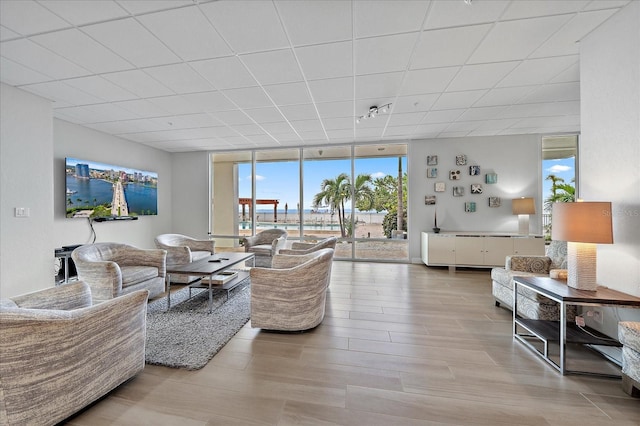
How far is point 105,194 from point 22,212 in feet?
5.86

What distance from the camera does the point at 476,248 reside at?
5262 mm

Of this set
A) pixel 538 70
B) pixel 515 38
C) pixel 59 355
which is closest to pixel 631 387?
pixel 515 38

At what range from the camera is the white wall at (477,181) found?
5598 millimetres

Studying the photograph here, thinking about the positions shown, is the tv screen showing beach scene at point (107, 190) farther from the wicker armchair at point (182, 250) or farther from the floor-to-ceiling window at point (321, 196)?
the floor-to-ceiling window at point (321, 196)

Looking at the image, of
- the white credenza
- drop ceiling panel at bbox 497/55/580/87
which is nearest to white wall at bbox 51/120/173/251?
the white credenza

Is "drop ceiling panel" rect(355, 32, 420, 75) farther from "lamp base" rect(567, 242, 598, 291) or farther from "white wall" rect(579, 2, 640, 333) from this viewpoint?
"lamp base" rect(567, 242, 598, 291)

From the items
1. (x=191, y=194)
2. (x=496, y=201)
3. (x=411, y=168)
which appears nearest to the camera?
(x=496, y=201)

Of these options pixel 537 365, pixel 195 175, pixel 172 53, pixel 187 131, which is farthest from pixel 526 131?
pixel 195 175

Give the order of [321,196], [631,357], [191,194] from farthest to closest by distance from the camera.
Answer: [191,194] → [321,196] → [631,357]

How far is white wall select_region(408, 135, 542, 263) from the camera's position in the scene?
220 inches

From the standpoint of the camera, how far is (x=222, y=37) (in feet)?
7.79

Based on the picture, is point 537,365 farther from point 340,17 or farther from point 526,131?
point 526,131

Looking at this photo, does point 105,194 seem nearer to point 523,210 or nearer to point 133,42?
point 133,42

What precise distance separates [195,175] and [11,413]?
6.24m
